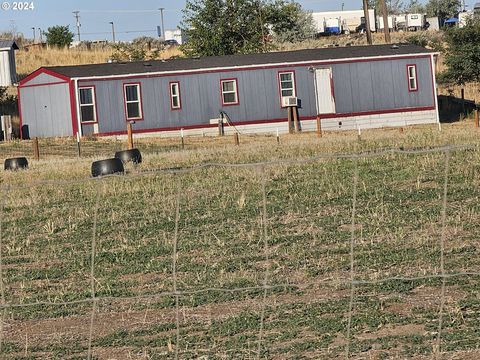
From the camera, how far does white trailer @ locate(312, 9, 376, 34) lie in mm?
93669

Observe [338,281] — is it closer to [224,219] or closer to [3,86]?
[224,219]

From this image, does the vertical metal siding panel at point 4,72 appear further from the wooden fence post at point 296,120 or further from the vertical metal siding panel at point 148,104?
the wooden fence post at point 296,120

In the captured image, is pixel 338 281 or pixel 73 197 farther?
pixel 73 197

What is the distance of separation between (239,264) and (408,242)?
6.37 feet

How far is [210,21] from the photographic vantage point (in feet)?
177

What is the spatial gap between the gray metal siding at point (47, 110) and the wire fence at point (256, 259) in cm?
1984

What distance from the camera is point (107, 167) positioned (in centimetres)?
2278

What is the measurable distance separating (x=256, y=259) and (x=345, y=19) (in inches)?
3405

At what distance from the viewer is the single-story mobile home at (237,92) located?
131 feet

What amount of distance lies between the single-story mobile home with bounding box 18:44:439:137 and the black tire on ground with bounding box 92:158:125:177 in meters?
16.6

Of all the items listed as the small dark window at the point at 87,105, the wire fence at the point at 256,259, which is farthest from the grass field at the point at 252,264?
the small dark window at the point at 87,105

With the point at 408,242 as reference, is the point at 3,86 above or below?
above

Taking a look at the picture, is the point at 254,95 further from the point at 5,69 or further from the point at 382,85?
the point at 5,69

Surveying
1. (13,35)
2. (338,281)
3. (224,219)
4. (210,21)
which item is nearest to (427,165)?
(224,219)
